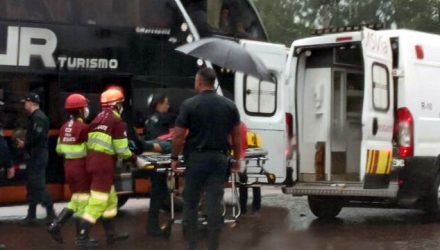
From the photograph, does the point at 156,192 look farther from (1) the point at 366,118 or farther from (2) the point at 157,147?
(1) the point at 366,118

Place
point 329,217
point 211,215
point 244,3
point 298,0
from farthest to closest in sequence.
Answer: point 298,0, point 244,3, point 329,217, point 211,215

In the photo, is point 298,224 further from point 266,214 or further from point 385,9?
point 385,9

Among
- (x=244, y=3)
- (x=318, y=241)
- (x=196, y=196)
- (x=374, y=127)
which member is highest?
(x=244, y=3)

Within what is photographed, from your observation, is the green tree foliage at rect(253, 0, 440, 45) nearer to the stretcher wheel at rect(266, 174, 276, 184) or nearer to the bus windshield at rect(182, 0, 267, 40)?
the bus windshield at rect(182, 0, 267, 40)

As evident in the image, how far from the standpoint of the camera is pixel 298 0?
41.7 m

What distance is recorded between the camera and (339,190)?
10531 millimetres

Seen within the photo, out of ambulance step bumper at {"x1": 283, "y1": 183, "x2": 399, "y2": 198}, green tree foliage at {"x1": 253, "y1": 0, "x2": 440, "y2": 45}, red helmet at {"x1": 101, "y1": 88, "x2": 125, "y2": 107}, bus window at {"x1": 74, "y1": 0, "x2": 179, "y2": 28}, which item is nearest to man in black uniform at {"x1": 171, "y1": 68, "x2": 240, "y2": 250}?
Answer: red helmet at {"x1": 101, "y1": 88, "x2": 125, "y2": 107}

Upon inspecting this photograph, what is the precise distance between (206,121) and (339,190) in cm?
350

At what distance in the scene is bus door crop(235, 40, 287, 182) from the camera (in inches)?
503

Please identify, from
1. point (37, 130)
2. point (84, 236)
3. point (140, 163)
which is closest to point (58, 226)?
point (84, 236)

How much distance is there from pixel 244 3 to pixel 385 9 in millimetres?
22601

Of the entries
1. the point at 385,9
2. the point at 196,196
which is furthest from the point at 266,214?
the point at 385,9

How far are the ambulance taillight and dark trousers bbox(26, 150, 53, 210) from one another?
4.60m

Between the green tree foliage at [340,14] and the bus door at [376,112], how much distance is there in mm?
18589
